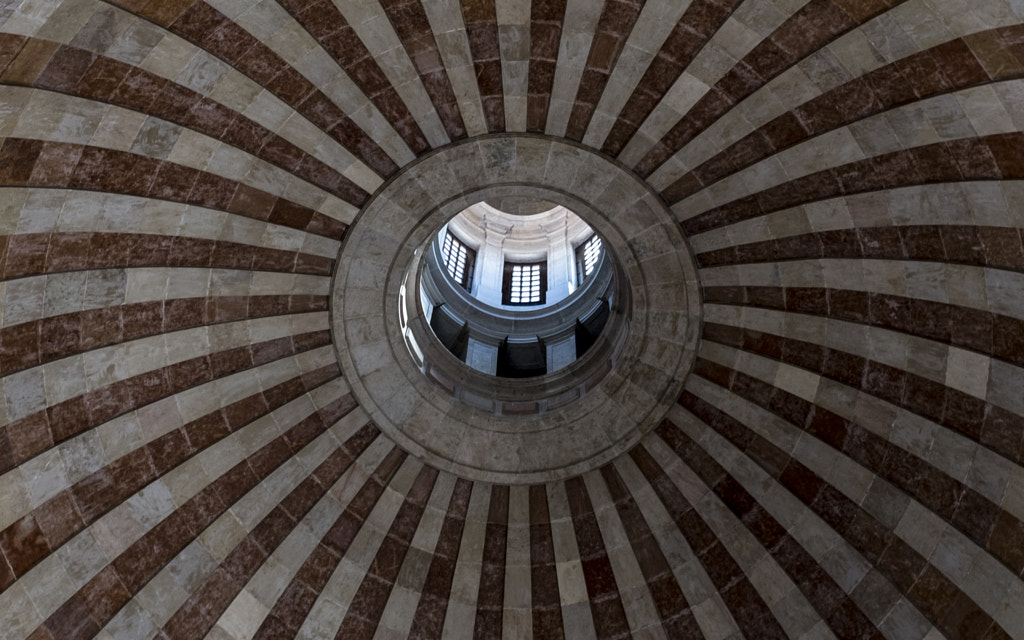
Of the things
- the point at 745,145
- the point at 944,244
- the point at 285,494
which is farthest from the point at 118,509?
the point at 944,244

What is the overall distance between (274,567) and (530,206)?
15.3m

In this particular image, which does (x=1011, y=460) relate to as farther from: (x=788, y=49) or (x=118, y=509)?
(x=118, y=509)

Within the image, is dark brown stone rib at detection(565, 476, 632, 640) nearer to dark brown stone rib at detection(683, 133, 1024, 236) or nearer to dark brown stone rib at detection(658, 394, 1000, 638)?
dark brown stone rib at detection(658, 394, 1000, 638)

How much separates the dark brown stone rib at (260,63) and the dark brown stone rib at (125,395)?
3957 mm

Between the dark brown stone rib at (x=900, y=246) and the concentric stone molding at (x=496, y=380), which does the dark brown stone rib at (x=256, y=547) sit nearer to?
the concentric stone molding at (x=496, y=380)

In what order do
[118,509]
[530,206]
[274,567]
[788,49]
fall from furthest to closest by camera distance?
[530,206] → [274,567] → [118,509] → [788,49]

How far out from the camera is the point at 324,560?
15.5 metres

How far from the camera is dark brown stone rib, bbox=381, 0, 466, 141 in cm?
1221

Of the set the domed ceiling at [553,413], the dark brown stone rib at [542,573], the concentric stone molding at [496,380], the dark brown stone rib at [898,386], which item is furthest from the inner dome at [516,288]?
the dark brown stone rib at [898,386]

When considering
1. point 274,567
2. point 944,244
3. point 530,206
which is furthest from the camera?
point 530,206

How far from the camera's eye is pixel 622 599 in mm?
15719

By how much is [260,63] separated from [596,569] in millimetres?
11496

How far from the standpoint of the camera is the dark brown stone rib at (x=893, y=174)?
1209 centimetres

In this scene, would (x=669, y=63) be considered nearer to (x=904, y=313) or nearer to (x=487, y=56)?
(x=487, y=56)
